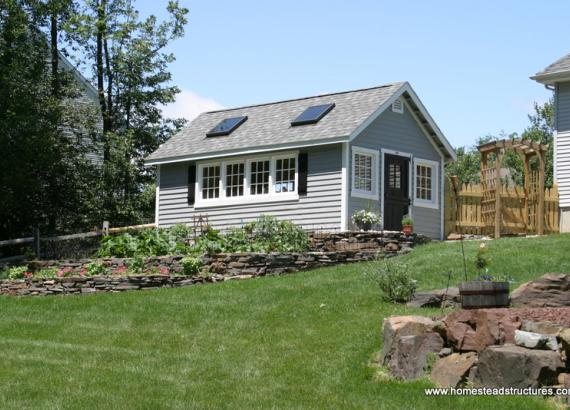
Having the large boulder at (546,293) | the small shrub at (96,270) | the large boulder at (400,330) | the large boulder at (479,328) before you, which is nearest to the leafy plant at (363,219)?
the small shrub at (96,270)

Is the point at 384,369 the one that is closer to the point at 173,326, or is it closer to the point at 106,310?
the point at 173,326

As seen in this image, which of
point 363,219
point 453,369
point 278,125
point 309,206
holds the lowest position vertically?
point 453,369

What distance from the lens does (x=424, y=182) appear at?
2509 cm

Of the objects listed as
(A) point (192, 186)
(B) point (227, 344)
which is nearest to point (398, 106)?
(A) point (192, 186)

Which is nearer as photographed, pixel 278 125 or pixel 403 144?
pixel 403 144

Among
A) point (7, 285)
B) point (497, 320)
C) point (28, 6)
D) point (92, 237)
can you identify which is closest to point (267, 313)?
point (497, 320)

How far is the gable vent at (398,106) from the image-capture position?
24.3m

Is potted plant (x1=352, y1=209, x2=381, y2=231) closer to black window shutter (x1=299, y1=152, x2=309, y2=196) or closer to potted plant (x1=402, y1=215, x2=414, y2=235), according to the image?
potted plant (x1=402, y1=215, x2=414, y2=235)

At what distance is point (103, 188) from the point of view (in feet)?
97.2

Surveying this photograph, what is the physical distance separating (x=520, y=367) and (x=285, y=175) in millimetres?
15270

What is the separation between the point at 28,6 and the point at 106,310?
1656cm

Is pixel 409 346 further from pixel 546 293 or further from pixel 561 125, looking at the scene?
pixel 561 125

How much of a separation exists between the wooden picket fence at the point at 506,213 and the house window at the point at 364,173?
2.54 m

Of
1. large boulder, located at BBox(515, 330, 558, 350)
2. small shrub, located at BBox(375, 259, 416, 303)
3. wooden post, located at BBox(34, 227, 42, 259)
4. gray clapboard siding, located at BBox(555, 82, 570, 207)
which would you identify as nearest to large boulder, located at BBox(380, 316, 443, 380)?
large boulder, located at BBox(515, 330, 558, 350)
